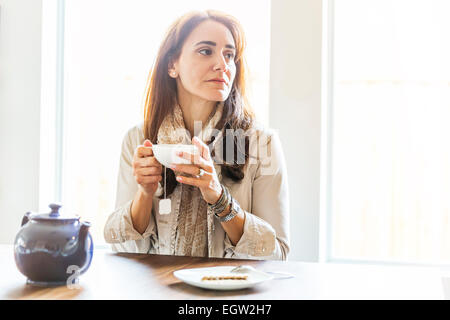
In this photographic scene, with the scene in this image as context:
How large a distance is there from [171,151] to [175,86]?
669 millimetres

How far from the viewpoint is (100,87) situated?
8.75ft

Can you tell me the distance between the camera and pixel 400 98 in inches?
90.8

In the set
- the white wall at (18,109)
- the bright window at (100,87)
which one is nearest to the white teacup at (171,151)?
the bright window at (100,87)

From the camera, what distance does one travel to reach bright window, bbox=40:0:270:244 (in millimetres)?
2605

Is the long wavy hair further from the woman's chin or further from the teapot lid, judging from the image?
the teapot lid

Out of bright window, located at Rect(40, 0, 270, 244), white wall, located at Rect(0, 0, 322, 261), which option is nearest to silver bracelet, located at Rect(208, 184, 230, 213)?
white wall, located at Rect(0, 0, 322, 261)

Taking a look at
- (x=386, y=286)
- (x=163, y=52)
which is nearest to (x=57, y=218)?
(x=386, y=286)

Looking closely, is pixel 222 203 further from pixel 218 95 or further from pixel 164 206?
pixel 218 95

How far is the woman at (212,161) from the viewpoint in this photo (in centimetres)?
157

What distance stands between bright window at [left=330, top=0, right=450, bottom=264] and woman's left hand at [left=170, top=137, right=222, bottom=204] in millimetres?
1022

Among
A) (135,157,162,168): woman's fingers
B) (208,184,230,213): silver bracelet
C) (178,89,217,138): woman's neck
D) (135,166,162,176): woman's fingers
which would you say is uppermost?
(178,89,217,138): woman's neck

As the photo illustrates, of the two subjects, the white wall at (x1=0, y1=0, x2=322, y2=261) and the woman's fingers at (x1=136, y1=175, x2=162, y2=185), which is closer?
the woman's fingers at (x1=136, y1=175, x2=162, y2=185)

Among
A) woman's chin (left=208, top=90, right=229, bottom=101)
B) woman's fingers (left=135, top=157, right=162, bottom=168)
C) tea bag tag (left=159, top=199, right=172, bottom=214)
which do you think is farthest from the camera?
woman's chin (left=208, top=90, right=229, bottom=101)
